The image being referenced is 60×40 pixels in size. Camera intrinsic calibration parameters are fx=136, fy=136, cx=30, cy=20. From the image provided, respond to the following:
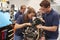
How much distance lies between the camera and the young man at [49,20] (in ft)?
6.39

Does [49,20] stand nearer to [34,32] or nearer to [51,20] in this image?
[51,20]

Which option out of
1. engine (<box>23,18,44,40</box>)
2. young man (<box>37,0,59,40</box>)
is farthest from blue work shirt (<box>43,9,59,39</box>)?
engine (<box>23,18,44,40</box>)

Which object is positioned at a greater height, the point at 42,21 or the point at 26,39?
the point at 42,21

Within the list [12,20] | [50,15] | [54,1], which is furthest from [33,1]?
[50,15]

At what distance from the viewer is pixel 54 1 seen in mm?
3527

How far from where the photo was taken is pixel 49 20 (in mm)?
2020

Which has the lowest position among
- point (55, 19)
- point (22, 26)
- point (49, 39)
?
point (49, 39)

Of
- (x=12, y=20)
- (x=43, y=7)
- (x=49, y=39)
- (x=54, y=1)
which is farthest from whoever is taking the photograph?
(x=54, y=1)

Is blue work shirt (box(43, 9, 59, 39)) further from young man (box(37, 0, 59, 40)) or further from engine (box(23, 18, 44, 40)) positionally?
engine (box(23, 18, 44, 40))

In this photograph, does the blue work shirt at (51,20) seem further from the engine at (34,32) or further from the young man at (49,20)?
the engine at (34,32)

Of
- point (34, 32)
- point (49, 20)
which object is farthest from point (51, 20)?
point (34, 32)

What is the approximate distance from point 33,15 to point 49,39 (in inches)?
17.9

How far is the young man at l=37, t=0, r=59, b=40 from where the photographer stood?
195 cm

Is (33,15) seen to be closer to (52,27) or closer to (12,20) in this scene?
(52,27)
